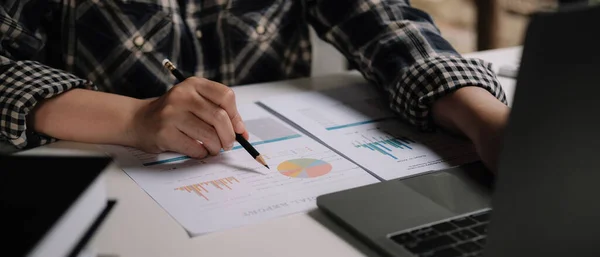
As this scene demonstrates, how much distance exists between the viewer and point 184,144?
858 millimetres

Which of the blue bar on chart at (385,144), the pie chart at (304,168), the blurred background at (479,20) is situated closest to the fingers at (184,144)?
the pie chart at (304,168)

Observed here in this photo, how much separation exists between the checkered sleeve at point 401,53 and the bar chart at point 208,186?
32 centimetres

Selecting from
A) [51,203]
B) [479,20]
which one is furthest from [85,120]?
[479,20]

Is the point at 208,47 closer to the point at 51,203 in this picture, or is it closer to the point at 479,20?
the point at 51,203

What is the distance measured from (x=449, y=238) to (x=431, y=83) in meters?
0.41

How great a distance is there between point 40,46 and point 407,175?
624mm

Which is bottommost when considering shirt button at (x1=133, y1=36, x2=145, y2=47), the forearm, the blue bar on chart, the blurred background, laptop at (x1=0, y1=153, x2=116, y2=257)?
the blurred background

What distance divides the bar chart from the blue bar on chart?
198 mm

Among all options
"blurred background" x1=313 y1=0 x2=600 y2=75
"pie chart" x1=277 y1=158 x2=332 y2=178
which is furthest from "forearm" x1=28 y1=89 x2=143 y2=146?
"blurred background" x1=313 y1=0 x2=600 y2=75

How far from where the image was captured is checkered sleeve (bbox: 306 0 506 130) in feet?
3.19

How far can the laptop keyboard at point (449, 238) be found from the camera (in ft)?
Result: 1.95

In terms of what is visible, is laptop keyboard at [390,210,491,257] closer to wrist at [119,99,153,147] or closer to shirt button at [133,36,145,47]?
wrist at [119,99,153,147]

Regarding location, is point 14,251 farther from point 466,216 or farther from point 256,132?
point 256,132

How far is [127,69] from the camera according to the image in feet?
3.81
